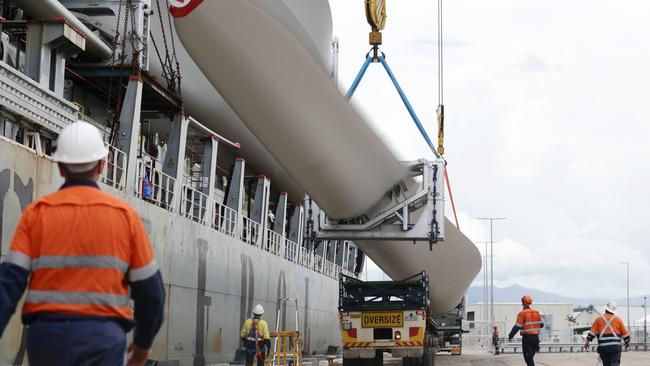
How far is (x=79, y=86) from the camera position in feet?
72.3

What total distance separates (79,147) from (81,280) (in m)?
0.59

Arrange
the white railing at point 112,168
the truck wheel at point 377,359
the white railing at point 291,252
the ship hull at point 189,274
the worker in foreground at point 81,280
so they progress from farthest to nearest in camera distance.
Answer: the white railing at point 291,252
the truck wheel at point 377,359
the white railing at point 112,168
the ship hull at point 189,274
the worker in foreground at point 81,280

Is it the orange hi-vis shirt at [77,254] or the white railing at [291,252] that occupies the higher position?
the white railing at [291,252]

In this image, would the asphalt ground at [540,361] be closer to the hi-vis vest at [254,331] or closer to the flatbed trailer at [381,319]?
the flatbed trailer at [381,319]

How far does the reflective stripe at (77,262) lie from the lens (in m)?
3.96

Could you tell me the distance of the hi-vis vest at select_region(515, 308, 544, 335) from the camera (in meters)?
16.5

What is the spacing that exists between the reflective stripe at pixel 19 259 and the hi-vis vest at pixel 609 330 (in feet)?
41.4

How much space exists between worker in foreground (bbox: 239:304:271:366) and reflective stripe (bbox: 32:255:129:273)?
13.9 meters

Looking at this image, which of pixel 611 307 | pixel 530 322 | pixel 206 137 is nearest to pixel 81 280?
pixel 611 307

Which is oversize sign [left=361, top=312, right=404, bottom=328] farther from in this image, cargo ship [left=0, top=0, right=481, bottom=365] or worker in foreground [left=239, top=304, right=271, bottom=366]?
worker in foreground [left=239, top=304, right=271, bottom=366]

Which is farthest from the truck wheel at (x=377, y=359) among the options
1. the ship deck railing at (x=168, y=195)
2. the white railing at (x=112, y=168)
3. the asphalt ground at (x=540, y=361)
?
the white railing at (x=112, y=168)

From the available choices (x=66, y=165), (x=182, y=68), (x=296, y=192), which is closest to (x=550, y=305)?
(x=296, y=192)

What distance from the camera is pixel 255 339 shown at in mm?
17875

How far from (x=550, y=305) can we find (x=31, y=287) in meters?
129
